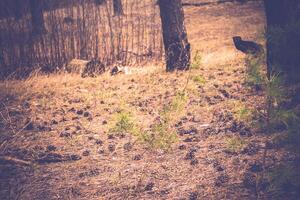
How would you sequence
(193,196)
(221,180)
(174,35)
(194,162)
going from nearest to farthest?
(193,196) → (221,180) → (194,162) → (174,35)

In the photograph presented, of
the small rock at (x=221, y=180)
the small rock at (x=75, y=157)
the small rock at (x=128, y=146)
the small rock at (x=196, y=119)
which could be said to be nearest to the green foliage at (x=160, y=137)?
the small rock at (x=128, y=146)

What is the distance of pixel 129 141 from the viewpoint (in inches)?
174

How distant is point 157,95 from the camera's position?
6309 mm

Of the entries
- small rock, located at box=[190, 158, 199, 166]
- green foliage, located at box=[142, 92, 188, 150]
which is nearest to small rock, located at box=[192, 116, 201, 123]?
green foliage, located at box=[142, 92, 188, 150]

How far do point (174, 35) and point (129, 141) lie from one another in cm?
425

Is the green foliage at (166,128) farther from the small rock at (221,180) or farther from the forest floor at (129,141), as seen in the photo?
the small rock at (221,180)

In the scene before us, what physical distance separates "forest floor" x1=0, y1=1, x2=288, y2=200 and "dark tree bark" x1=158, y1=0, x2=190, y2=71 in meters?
0.47

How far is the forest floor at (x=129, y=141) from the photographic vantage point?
3359mm

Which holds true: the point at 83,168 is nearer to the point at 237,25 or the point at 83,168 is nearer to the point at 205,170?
the point at 205,170

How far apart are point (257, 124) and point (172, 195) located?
3.09ft

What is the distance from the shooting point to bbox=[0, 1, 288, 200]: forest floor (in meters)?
3.36

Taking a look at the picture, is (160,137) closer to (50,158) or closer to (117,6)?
(50,158)

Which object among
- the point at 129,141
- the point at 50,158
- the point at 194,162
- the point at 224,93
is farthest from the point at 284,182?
the point at 224,93

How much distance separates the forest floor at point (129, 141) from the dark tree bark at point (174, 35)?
471mm
